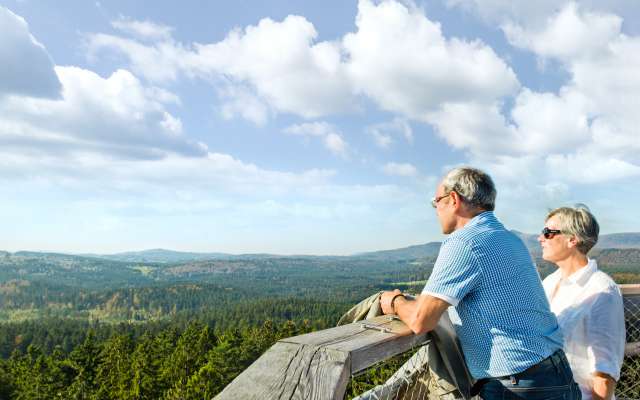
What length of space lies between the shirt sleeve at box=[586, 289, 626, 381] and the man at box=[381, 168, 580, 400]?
55cm

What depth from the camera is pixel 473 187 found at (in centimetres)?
250

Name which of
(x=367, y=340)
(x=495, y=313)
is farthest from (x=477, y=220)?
(x=367, y=340)

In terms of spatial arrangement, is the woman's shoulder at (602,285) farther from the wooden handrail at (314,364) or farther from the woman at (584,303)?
the wooden handrail at (314,364)

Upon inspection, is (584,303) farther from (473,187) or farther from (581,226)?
(473,187)

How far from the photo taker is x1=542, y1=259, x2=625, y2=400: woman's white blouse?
2766 millimetres

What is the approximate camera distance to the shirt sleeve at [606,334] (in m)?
2.74

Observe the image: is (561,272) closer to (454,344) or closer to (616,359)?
(616,359)

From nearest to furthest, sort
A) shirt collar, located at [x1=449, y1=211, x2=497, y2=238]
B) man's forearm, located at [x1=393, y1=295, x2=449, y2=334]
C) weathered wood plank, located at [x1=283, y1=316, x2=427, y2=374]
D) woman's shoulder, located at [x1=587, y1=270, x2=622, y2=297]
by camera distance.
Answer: weathered wood plank, located at [x1=283, y1=316, x2=427, y2=374]
man's forearm, located at [x1=393, y1=295, x2=449, y2=334]
shirt collar, located at [x1=449, y1=211, x2=497, y2=238]
woman's shoulder, located at [x1=587, y1=270, x2=622, y2=297]

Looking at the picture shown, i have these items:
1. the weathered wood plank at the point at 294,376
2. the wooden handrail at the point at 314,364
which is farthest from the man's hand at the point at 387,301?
the weathered wood plank at the point at 294,376

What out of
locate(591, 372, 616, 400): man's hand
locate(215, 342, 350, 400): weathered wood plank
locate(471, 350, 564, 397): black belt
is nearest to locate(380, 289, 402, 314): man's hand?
locate(471, 350, 564, 397): black belt

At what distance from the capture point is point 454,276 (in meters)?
2.16

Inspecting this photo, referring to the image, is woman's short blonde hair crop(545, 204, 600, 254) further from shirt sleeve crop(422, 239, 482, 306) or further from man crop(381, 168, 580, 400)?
shirt sleeve crop(422, 239, 482, 306)

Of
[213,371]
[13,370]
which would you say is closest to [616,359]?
[213,371]

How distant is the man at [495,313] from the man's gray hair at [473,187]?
0.61 ft
